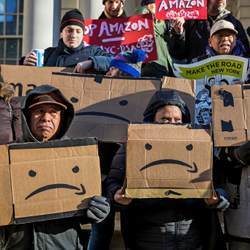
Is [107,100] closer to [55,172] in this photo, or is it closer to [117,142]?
[117,142]

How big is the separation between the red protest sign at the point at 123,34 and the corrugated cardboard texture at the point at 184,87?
79cm

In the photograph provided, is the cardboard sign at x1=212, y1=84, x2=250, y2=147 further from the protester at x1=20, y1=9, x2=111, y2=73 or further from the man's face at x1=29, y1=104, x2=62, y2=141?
the protester at x1=20, y1=9, x2=111, y2=73

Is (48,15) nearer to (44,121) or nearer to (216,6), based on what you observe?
(216,6)

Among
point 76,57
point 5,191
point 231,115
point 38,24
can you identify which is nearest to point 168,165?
point 231,115

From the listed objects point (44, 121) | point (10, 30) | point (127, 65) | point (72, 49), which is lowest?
point (44, 121)

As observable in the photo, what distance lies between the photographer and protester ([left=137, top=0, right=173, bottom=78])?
4.45 metres

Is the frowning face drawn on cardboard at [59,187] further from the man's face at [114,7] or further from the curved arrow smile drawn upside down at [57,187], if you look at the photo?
the man's face at [114,7]

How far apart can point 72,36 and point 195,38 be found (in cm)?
110

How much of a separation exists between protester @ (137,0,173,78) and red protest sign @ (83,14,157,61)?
6 centimetres

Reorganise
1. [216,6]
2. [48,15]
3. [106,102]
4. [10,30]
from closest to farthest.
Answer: [106,102]
[216,6]
[48,15]
[10,30]

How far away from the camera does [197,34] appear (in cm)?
475

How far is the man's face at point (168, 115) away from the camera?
3.11 metres

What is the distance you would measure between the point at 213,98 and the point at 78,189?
0.99 m

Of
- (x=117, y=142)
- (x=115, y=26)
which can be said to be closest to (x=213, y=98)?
(x=117, y=142)
